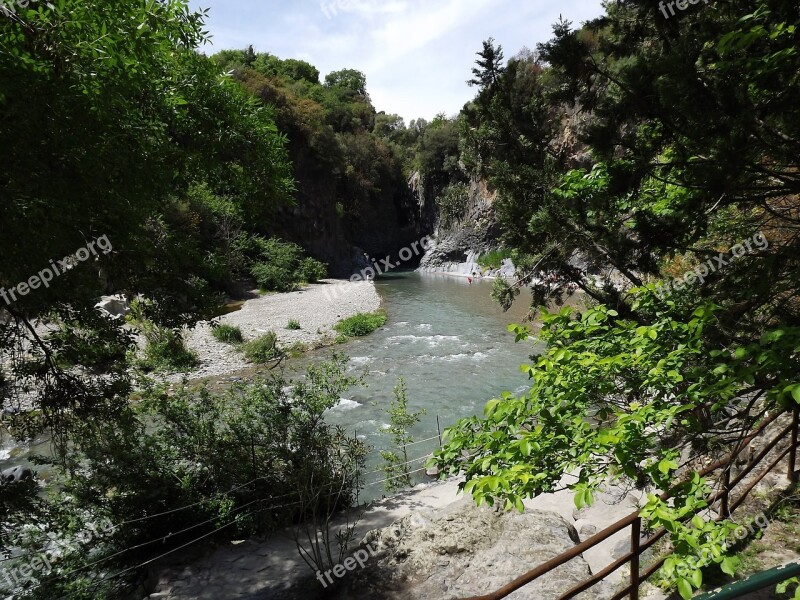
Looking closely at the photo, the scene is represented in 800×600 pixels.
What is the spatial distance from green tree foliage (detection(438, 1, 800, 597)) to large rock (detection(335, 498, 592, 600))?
153 cm

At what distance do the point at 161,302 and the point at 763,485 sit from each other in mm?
5674

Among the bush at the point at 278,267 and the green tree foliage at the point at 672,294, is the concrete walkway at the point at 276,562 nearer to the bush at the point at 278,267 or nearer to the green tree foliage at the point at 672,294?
the green tree foliage at the point at 672,294

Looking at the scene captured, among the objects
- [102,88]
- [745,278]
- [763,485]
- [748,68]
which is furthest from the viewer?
[763,485]

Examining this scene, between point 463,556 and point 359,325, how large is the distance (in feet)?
48.5

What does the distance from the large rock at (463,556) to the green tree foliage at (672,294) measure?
1.53 metres

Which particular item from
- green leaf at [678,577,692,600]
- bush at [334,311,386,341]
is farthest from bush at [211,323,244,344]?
green leaf at [678,577,692,600]

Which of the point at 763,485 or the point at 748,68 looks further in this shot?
the point at 763,485

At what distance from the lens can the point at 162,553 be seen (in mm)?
5480

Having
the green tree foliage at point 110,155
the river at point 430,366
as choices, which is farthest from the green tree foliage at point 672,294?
the river at point 430,366

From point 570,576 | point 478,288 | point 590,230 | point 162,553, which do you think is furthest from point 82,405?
point 478,288

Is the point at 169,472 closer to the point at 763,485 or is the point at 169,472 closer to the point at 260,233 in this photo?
the point at 763,485

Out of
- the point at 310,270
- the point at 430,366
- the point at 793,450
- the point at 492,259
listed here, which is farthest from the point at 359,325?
the point at 492,259

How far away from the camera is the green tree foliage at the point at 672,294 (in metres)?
2.18

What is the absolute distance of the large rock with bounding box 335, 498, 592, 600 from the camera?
14.4 ft
